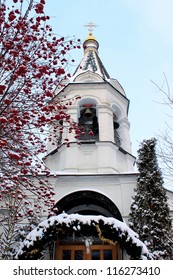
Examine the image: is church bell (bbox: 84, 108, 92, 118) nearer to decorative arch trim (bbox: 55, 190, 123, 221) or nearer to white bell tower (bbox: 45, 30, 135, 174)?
white bell tower (bbox: 45, 30, 135, 174)

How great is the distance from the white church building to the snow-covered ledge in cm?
2

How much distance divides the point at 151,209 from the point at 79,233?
2157mm

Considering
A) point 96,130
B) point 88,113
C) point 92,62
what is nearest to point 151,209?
point 96,130

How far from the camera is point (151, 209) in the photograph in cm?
898

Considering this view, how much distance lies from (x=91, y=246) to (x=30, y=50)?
6092 mm

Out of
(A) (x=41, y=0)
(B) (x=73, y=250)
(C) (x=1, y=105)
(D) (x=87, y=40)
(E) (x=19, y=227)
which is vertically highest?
(D) (x=87, y=40)

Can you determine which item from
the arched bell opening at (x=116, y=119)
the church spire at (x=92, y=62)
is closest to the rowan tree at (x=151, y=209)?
the arched bell opening at (x=116, y=119)

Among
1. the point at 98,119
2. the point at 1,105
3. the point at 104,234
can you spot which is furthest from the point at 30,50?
the point at 98,119

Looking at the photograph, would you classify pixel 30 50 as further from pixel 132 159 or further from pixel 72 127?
pixel 132 159

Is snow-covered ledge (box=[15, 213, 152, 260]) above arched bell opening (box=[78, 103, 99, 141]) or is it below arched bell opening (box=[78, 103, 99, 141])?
below

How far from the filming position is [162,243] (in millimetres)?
8391

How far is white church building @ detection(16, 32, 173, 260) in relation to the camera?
26.7ft

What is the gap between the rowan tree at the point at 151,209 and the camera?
27.7 ft

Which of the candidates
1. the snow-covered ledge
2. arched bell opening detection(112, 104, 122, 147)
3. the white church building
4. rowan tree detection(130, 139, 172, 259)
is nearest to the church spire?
the white church building
